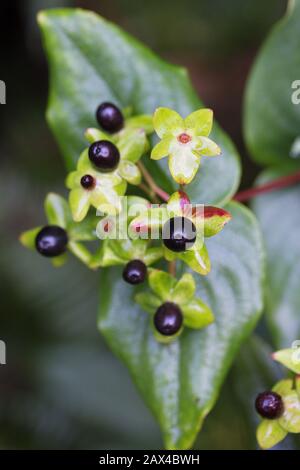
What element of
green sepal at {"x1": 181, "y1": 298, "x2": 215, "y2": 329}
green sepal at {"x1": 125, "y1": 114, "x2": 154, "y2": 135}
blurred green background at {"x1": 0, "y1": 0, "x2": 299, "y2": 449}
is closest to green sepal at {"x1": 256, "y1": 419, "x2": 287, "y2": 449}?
green sepal at {"x1": 181, "y1": 298, "x2": 215, "y2": 329}

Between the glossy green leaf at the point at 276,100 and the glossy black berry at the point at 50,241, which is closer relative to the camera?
the glossy black berry at the point at 50,241

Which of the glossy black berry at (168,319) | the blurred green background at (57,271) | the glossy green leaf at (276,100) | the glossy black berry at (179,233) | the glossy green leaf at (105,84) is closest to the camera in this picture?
the glossy black berry at (179,233)

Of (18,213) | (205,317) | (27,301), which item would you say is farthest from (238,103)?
(205,317)

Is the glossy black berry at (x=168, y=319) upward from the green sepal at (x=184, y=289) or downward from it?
downward

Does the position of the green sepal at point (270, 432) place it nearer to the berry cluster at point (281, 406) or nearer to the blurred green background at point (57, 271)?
the berry cluster at point (281, 406)

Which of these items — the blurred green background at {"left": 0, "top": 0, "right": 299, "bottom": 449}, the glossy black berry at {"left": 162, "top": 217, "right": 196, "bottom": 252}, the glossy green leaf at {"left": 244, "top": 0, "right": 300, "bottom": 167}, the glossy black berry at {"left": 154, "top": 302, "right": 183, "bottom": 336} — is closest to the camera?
the glossy black berry at {"left": 162, "top": 217, "right": 196, "bottom": 252}

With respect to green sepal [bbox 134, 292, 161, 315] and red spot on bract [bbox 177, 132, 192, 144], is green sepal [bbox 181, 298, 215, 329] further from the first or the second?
red spot on bract [bbox 177, 132, 192, 144]

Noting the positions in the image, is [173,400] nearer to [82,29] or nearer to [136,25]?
[82,29]

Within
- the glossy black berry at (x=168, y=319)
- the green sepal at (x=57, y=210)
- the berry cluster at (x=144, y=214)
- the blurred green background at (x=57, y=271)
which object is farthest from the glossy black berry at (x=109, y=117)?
the blurred green background at (x=57, y=271)
